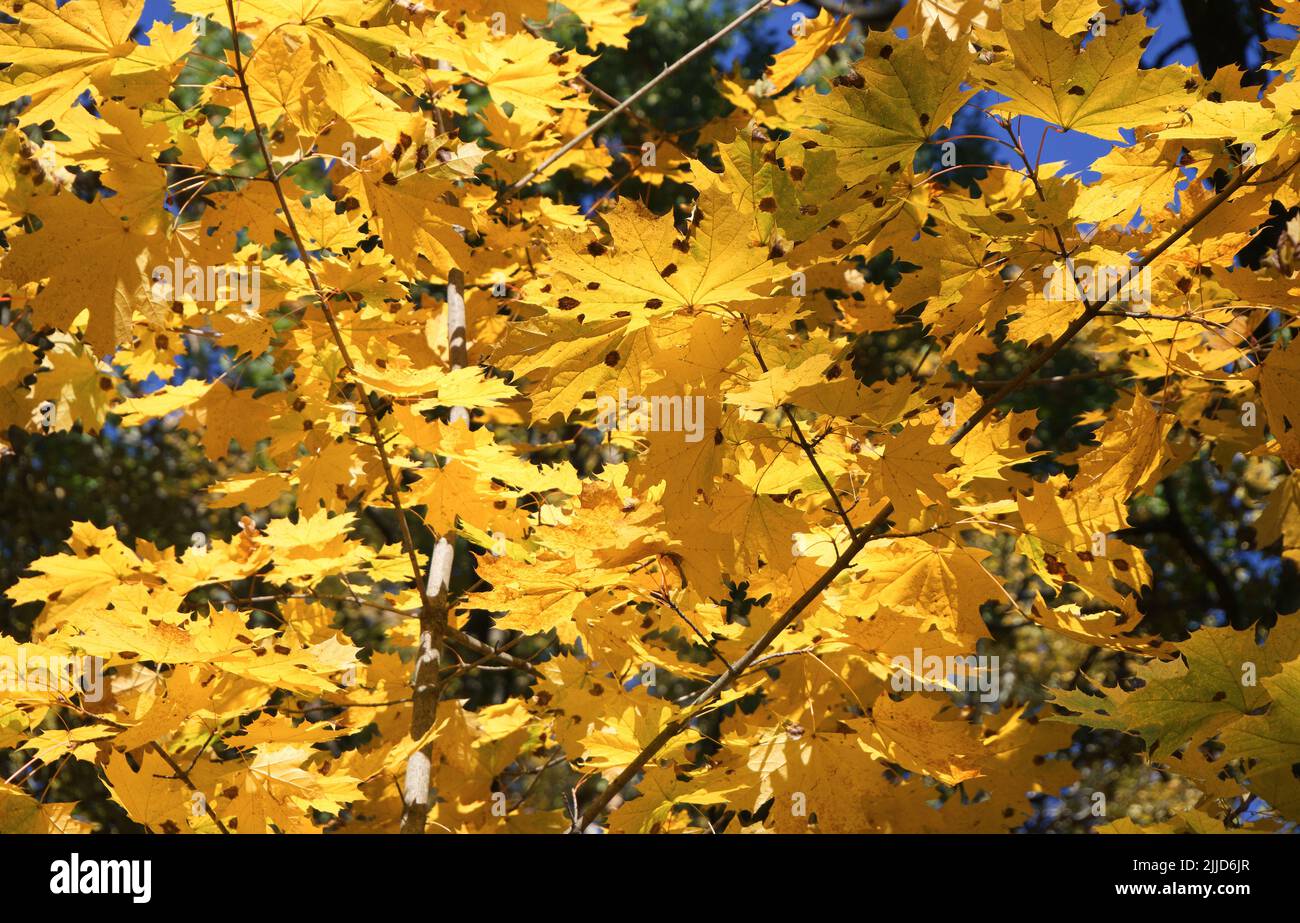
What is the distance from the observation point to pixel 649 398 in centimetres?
184

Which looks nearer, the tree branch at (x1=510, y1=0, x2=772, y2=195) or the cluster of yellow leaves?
the cluster of yellow leaves

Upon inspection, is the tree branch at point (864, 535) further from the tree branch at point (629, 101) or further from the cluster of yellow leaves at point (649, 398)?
the tree branch at point (629, 101)

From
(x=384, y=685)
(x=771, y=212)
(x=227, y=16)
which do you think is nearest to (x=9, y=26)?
(x=227, y=16)

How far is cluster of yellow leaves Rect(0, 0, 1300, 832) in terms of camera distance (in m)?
1.80

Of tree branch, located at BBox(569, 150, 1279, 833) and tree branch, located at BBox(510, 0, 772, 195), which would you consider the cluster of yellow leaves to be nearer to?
tree branch, located at BBox(569, 150, 1279, 833)

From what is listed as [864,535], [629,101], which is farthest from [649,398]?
[629,101]

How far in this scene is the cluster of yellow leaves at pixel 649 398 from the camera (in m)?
1.80

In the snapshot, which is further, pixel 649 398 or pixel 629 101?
pixel 629 101

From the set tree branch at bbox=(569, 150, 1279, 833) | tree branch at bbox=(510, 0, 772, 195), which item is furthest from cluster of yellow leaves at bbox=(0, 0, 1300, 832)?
tree branch at bbox=(510, 0, 772, 195)

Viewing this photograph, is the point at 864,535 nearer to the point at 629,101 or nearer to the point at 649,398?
the point at 649,398

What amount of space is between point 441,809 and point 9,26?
7.49 feet

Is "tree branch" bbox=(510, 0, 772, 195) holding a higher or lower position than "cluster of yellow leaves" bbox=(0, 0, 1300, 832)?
higher

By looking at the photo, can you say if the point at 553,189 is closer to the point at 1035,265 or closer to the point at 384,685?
the point at 384,685

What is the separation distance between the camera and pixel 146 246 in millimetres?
2232
